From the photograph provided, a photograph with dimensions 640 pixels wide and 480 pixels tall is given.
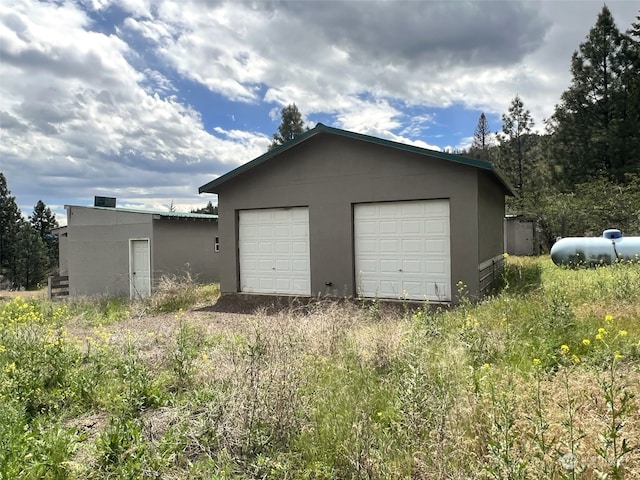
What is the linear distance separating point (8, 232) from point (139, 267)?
118 ft

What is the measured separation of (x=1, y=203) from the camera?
41531mm

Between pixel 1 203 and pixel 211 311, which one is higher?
pixel 1 203

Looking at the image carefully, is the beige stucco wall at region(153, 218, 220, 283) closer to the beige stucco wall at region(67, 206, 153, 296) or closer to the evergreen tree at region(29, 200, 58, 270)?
the beige stucco wall at region(67, 206, 153, 296)

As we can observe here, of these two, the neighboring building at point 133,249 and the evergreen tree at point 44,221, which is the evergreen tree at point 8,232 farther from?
the neighboring building at point 133,249

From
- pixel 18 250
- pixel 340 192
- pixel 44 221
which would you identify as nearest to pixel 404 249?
pixel 340 192

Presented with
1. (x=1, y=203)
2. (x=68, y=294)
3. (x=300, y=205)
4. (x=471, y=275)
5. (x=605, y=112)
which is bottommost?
(x=68, y=294)

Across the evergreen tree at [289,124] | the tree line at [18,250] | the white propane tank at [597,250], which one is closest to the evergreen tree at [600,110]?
the white propane tank at [597,250]

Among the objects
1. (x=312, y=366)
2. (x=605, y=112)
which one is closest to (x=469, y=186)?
(x=312, y=366)

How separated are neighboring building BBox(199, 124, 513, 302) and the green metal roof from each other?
3cm

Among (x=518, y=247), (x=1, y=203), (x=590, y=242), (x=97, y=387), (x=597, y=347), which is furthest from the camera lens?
(x=1, y=203)

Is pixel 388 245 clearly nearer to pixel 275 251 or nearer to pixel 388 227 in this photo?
pixel 388 227

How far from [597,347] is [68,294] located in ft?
59.4

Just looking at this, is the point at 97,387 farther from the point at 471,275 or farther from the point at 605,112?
the point at 605,112

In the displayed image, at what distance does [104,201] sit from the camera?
17.2 meters
